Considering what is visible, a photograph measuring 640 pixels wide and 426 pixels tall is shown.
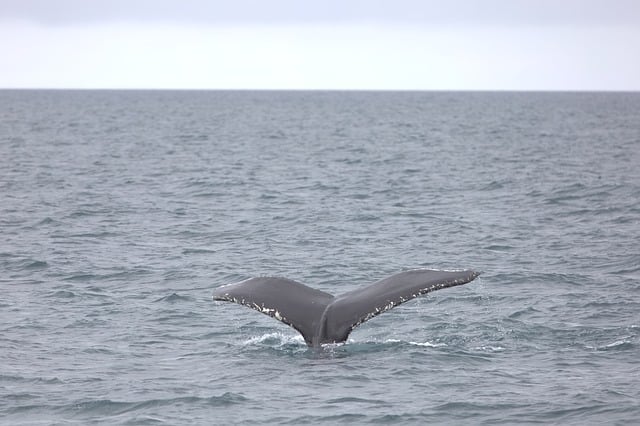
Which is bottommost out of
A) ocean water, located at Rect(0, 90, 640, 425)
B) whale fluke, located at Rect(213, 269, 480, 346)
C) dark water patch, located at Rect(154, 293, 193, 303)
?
dark water patch, located at Rect(154, 293, 193, 303)

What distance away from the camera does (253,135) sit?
76.6 m

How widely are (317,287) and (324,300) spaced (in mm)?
6413

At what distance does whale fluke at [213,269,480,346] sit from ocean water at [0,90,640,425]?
742 millimetres

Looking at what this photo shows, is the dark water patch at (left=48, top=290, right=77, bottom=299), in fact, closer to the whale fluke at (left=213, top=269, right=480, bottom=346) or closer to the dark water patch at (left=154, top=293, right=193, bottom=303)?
the dark water patch at (left=154, top=293, right=193, bottom=303)

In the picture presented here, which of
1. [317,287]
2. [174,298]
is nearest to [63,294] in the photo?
[174,298]

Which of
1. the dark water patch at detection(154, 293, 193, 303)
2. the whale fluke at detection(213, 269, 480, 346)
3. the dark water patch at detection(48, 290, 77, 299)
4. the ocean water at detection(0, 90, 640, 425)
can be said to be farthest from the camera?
the dark water patch at detection(48, 290, 77, 299)

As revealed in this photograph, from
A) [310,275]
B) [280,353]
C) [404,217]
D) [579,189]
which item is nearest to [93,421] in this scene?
[280,353]

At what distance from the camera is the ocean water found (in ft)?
40.2

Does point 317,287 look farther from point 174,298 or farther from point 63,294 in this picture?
point 63,294

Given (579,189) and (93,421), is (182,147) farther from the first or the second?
(93,421)

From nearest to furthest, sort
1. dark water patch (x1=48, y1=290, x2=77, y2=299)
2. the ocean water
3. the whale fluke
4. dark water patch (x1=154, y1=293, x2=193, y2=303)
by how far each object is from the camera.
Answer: the whale fluke, the ocean water, dark water patch (x1=154, y1=293, x2=193, y2=303), dark water patch (x1=48, y1=290, x2=77, y2=299)

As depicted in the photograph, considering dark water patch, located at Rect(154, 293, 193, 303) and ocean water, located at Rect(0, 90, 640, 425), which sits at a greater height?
ocean water, located at Rect(0, 90, 640, 425)

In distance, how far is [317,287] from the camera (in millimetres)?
19047

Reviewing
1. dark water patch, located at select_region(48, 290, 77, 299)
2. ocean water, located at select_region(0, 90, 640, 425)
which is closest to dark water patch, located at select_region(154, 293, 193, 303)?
ocean water, located at select_region(0, 90, 640, 425)
